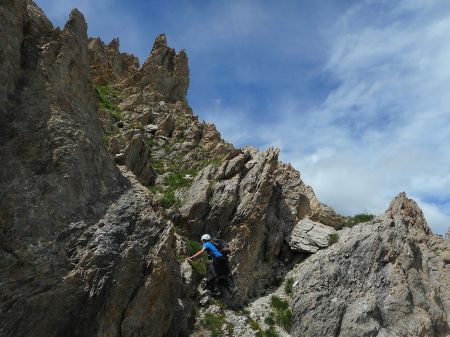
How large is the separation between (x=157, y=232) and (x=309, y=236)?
12.5m

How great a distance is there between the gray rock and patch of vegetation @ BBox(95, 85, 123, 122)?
16.0m

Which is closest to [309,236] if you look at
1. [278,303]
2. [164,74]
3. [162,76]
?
[278,303]

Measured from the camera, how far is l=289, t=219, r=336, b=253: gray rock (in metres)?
26.6

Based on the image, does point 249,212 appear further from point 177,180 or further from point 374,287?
point 374,287

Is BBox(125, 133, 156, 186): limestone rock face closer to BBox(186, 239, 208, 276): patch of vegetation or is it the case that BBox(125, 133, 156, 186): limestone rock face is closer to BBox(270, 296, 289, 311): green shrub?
BBox(186, 239, 208, 276): patch of vegetation

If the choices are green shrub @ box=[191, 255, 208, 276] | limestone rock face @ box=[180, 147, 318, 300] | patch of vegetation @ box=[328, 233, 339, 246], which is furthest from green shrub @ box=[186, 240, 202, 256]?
patch of vegetation @ box=[328, 233, 339, 246]

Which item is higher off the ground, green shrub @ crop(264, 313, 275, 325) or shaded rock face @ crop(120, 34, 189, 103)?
Answer: shaded rock face @ crop(120, 34, 189, 103)

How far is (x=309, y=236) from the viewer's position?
2708 cm

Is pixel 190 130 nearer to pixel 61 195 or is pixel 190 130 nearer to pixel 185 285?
pixel 185 285

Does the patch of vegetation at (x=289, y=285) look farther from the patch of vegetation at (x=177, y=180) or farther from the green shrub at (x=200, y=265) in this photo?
the patch of vegetation at (x=177, y=180)

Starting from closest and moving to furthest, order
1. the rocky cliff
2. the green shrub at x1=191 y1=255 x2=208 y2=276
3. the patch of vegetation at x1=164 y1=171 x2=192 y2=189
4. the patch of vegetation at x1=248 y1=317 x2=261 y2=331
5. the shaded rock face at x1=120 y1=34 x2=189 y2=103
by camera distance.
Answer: the rocky cliff → the patch of vegetation at x1=248 y1=317 x2=261 y2=331 → the green shrub at x1=191 y1=255 x2=208 y2=276 → the patch of vegetation at x1=164 y1=171 x2=192 y2=189 → the shaded rock face at x1=120 y1=34 x2=189 y2=103

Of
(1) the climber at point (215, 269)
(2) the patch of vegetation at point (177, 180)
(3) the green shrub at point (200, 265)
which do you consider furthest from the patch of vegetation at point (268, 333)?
(2) the patch of vegetation at point (177, 180)

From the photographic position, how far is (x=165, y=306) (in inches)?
677

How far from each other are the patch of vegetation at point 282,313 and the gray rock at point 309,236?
12.3ft
